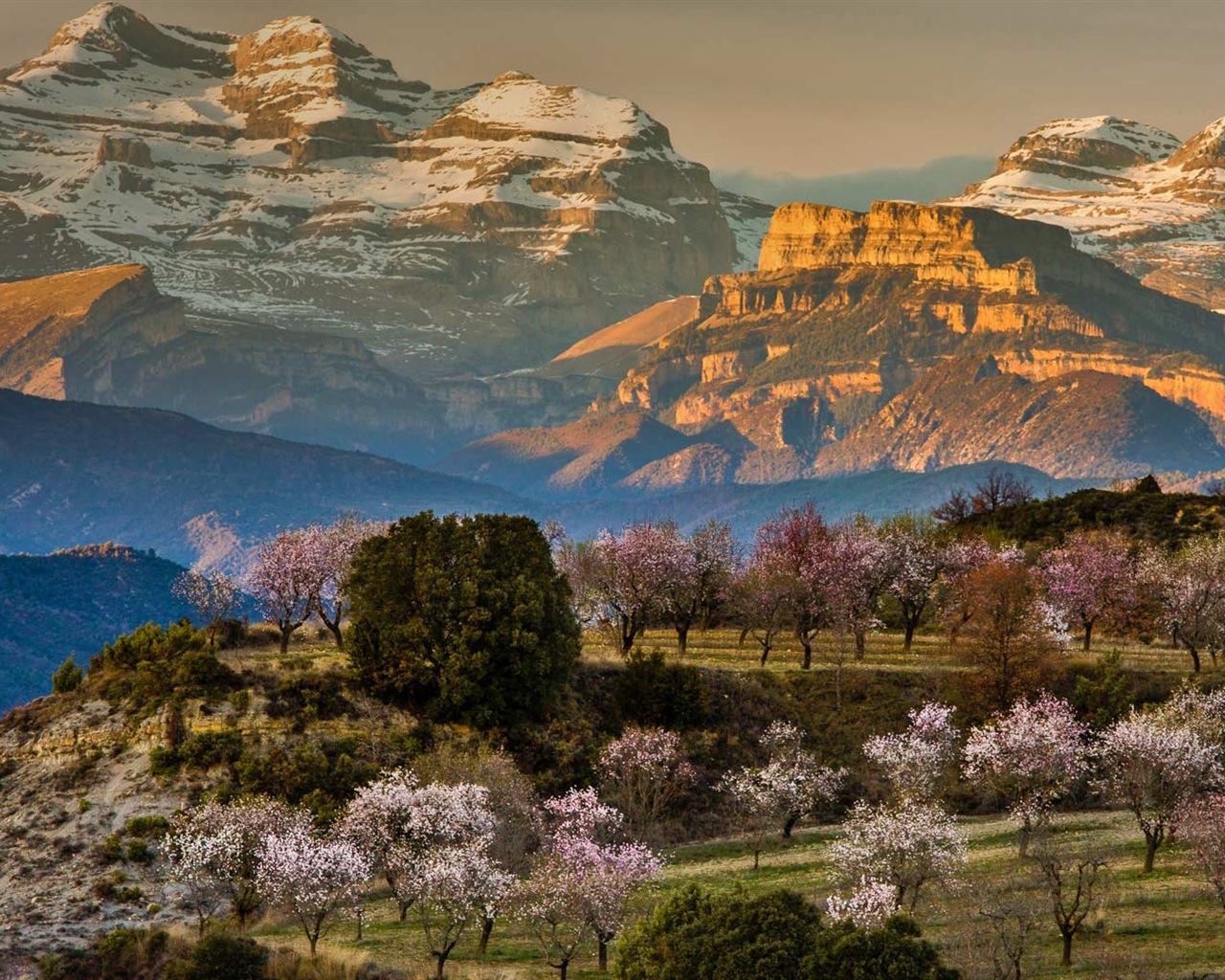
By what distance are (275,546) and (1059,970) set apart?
78.3 m

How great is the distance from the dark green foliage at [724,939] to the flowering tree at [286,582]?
2356 inches

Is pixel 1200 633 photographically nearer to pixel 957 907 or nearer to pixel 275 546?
pixel 957 907

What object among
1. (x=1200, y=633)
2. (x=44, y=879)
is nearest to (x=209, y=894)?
(x=44, y=879)

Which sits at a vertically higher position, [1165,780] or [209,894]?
[1165,780]

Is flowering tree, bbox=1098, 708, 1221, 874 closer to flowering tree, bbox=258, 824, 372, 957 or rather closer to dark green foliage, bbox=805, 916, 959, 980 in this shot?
dark green foliage, bbox=805, 916, 959, 980

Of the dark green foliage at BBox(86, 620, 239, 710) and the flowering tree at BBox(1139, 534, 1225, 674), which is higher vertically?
the flowering tree at BBox(1139, 534, 1225, 674)

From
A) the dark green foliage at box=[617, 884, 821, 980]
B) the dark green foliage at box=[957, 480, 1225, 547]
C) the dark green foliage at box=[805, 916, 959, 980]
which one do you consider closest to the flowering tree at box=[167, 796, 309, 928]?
the dark green foliage at box=[617, 884, 821, 980]

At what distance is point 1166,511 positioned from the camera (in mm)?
155500

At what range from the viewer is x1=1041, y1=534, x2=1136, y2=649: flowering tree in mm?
123688

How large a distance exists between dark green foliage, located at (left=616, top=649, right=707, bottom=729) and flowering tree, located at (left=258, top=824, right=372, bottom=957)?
34.7m

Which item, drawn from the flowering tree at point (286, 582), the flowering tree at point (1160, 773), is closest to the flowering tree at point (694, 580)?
the flowering tree at point (286, 582)

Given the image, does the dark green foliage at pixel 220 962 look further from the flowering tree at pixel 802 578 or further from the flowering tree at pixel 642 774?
the flowering tree at pixel 802 578

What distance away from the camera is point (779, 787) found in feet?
289

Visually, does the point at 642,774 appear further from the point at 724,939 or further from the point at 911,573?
the point at 911,573
